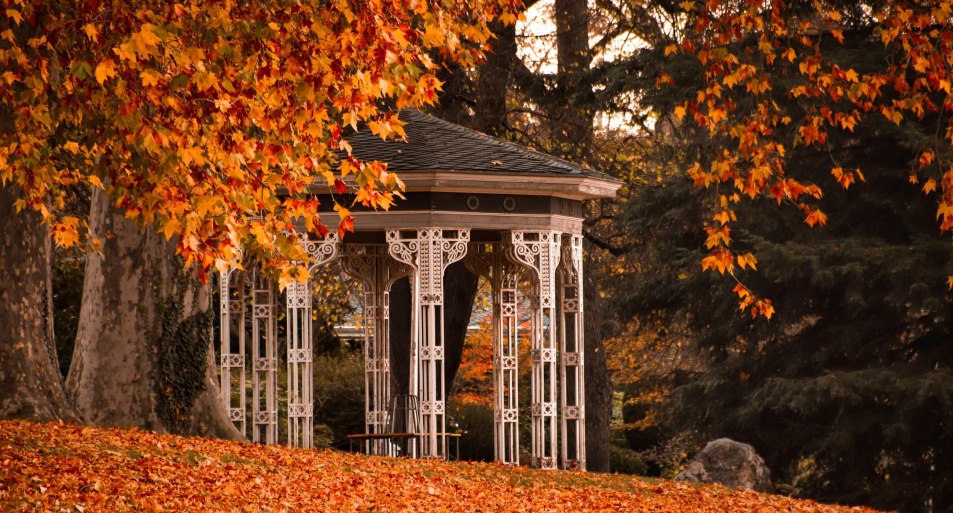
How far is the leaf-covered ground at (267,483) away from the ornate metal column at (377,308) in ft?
14.5

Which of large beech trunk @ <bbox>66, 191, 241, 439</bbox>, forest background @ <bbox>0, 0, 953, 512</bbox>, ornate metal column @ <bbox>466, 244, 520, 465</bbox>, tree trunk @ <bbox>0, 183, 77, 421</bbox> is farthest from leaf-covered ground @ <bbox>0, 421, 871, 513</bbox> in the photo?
forest background @ <bbox>0, 0, 953, 512</bbox>

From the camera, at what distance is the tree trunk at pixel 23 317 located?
10.8 meters

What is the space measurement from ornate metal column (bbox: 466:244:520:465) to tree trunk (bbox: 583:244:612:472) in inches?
155

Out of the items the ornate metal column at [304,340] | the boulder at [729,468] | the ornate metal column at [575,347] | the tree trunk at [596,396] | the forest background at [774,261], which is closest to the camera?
the ornate metal column at [304,340]

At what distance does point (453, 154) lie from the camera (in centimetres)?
1480

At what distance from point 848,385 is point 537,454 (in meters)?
4.99

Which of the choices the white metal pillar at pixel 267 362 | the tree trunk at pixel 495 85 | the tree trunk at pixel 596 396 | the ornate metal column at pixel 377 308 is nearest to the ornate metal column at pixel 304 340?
the white metal pillar at pixel 267 362

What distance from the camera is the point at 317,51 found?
9141 millimetres

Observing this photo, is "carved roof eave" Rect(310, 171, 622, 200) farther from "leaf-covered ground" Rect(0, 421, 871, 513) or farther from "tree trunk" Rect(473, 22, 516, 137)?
"tree trunk" Rect(473, 22, 516, 137)

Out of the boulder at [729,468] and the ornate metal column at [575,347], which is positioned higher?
the ornate metal column at [575,347]

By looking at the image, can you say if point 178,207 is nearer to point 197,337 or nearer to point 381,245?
point 197,337

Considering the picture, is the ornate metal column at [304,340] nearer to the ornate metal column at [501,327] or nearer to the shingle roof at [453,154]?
the shingle roof at [453,154]

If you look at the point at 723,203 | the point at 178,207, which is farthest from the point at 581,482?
the point at 178,207

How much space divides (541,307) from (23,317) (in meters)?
6.12
